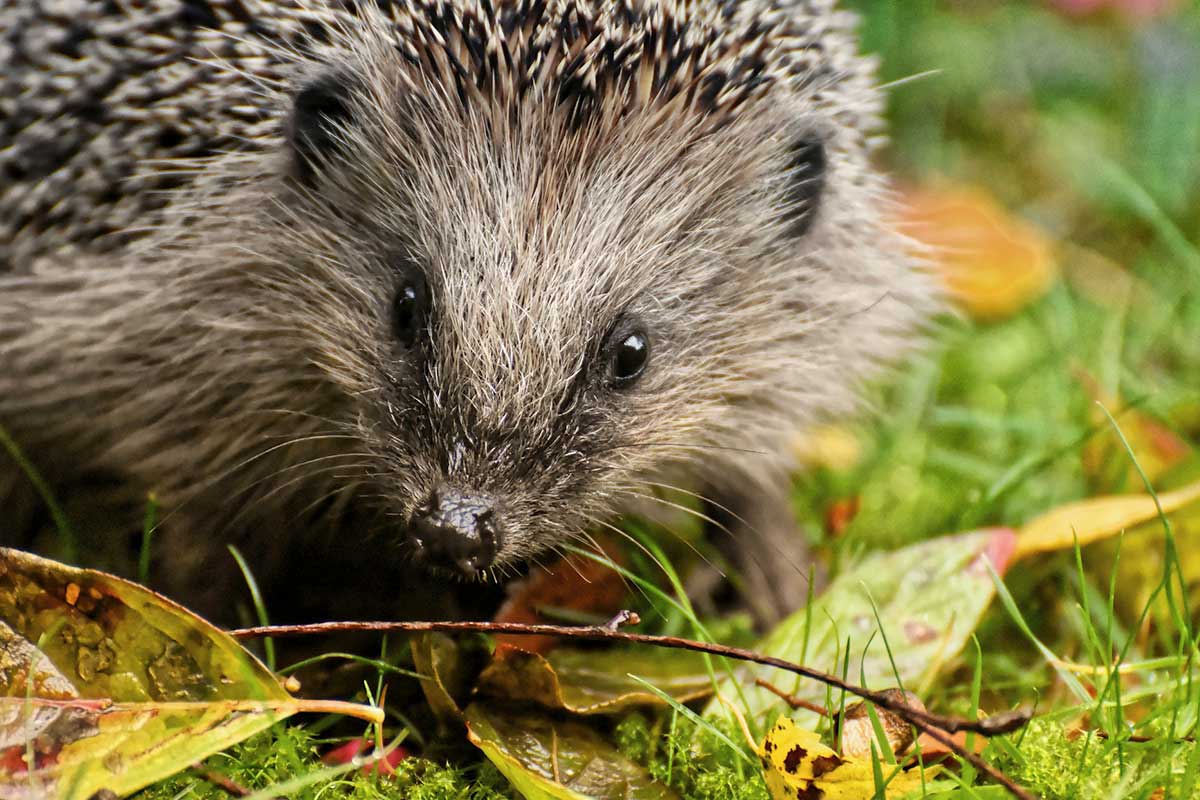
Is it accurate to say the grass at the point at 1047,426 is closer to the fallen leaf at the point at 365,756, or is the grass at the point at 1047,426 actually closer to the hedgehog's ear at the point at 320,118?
the fallen leaf at the point at 365,756

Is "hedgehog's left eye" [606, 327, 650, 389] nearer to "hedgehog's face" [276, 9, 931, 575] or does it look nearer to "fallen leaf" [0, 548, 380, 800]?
"hedgehog's face" [276, 9, 931, 575]

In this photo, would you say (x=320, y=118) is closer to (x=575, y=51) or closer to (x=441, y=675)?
(x=575, y=51)

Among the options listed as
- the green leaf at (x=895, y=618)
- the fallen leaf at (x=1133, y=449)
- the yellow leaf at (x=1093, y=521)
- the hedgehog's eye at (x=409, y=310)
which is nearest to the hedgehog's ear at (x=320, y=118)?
the hedgehog's eye at (x=409, y=310)

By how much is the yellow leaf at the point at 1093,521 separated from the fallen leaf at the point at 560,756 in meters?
0.70

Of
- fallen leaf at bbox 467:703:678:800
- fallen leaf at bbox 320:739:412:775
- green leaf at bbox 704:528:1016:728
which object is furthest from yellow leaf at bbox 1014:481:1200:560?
fallen leaf at bbox 320:739:412:775

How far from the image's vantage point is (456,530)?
151 cm

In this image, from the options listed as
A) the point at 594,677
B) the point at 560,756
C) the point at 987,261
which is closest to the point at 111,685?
the point at 560,756

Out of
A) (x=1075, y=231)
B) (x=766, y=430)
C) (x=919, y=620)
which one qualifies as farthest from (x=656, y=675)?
(x=1075, y=231)

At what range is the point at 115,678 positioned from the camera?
4.71ft

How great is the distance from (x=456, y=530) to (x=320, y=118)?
A: 26.3 inches

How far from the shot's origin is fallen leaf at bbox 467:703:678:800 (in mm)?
1472

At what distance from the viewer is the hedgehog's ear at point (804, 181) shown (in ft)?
6.30

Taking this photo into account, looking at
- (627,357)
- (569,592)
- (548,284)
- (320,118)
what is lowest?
(569,592)

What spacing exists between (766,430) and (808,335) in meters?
0.16
